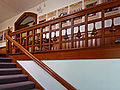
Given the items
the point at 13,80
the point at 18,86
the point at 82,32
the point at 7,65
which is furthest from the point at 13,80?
the point at 82,32

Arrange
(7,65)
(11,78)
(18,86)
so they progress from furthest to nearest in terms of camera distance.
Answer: (7,65)
(11,78)
(18,86)

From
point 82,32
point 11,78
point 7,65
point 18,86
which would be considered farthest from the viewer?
point 7,65

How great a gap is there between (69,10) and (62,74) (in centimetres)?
271

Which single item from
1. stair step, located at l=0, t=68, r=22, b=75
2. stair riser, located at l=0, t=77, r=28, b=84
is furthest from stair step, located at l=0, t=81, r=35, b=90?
stair step, located at l=0, t=68, r=22, b=75

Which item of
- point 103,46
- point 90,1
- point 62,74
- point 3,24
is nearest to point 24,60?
point 62,74

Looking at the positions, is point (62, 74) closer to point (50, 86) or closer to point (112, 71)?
point (50, 86)

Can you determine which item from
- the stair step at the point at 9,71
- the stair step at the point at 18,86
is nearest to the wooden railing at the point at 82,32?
the stair step at the point at 9,71

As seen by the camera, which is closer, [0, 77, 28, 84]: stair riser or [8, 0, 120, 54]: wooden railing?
[8, 0, 120, 54]: wooden railing

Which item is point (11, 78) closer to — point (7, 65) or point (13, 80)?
point (13, 80)

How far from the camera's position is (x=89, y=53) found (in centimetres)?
191

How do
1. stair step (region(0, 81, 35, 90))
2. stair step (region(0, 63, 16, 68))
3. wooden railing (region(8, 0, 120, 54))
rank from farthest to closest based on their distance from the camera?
1. stair step (region(0, 63, 16, 68))
2. stair step (region(0, 81, 35, 90))
3. wooden railing (region(8, 0, 120, 54))

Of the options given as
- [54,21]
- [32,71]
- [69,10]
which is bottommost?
[32,71]

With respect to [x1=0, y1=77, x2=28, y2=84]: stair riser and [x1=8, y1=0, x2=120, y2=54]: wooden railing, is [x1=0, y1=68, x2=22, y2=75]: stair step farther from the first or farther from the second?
[x1=8, y1=0, x2=120, y2=54]: wooden railing

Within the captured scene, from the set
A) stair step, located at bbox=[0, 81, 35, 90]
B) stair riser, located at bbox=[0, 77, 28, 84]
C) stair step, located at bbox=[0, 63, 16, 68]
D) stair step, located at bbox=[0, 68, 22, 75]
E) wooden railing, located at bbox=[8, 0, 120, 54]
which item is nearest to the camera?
wooden railing, located at bbox=[8, 0, 120, 54]
